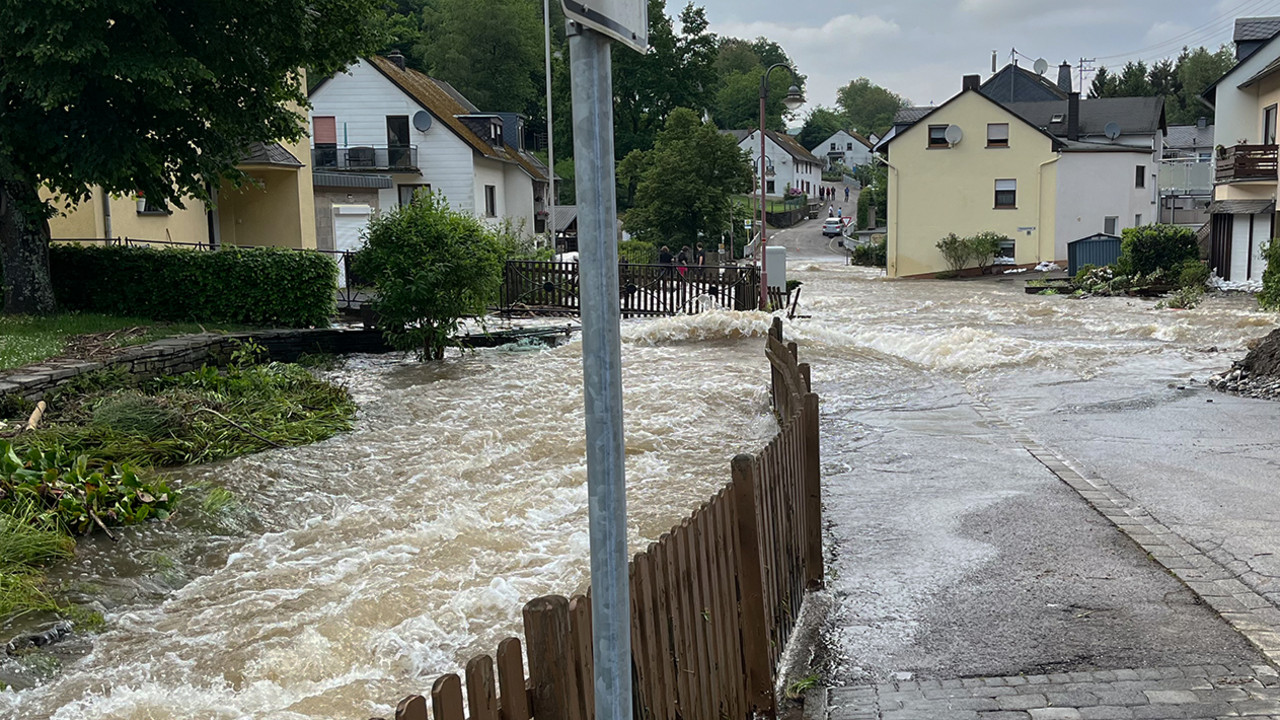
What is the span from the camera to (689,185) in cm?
5528

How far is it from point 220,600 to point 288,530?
5.84 ft

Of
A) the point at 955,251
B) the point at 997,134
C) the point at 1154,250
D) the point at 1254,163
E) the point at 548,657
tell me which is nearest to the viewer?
the point at 548,657

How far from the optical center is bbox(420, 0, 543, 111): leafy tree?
77.7 metres

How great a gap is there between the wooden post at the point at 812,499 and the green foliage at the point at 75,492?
5500 millimetres

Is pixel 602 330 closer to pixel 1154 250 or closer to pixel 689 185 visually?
pixel 1154 250

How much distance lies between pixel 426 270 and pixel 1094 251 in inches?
1286

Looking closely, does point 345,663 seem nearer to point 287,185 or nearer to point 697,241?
point 287,185

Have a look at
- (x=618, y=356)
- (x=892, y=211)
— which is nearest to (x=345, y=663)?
(x=618, y=356)

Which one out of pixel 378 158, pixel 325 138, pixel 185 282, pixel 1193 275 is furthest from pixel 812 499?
pixel 325 138

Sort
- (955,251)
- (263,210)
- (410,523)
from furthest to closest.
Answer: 1. (955,251)
2. (263,210)
3. (410,523)

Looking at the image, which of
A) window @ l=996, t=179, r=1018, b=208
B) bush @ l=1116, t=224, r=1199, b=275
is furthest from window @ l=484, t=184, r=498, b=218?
bush @ l=1116, t=224, r=1199, b=275

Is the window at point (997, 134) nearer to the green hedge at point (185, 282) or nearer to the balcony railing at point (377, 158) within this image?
the balcony railing at point (377, 158)

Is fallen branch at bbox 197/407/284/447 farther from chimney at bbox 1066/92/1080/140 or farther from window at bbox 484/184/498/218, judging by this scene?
chimney at bbox 1066/92/1080/140

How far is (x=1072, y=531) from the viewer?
8.11 metres
